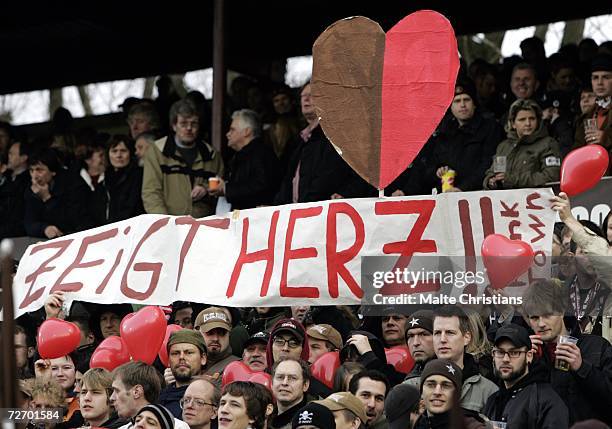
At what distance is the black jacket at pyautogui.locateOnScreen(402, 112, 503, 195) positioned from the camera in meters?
10.2

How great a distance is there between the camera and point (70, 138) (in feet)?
44.9

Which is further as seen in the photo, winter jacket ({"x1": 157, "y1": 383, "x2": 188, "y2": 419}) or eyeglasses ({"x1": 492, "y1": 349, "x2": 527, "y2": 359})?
winter jacket ({"x1": 157, "y1": 383, "x2": 188, "y2": 419})

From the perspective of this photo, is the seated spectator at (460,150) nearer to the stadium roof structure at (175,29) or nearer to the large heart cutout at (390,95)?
the large heart cutout at (390,95)

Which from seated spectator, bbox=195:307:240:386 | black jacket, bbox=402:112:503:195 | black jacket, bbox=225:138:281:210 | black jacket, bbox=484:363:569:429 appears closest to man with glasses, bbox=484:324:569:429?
black jacket, bbox=484:363:569:429

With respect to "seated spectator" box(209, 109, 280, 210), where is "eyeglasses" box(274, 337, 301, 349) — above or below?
below

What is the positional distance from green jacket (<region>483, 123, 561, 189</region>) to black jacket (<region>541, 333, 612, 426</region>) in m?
2.41

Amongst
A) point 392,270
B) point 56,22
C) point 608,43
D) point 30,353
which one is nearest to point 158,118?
point 56,22

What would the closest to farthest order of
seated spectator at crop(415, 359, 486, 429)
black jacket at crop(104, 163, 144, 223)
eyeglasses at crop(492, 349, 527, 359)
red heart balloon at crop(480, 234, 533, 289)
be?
seated spectator at crop(415, 359, 486, 429) < eyeglasses at crop(492, 349, 527, 359) < red heart balloon at crop(480, 234, 533, 289) < black jacket at crop(104, 163, 144, 223)

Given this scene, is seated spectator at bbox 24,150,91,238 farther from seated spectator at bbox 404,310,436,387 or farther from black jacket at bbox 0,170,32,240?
seated spectator at bbox 404,310,436,387

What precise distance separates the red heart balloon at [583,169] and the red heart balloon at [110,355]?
2.99 m

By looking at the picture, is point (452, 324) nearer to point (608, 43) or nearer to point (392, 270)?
point (392, 270)

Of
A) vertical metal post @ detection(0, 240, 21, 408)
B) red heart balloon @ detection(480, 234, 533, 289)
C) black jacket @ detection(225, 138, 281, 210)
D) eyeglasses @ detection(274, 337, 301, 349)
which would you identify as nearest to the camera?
vertical metal post @ detection(0, 240, 21, 408)

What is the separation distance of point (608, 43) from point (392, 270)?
12.2 feet

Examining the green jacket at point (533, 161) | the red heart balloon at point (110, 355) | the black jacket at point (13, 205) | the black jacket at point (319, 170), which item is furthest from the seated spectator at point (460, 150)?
the black jacket at point (13, 205)
